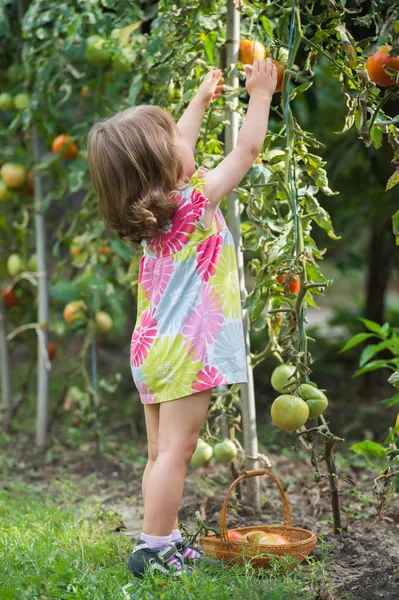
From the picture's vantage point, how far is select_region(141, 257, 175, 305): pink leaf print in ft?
7.23

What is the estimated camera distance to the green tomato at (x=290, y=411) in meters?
2.04

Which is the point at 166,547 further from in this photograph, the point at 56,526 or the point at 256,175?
the point at 256,175

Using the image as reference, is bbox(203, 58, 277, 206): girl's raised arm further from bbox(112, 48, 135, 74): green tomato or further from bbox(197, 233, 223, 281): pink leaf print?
bbox(112, 48, 135, 74): green tomato

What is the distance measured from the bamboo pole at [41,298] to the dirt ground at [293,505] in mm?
158

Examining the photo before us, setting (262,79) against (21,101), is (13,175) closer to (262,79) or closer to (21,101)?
(21,101)

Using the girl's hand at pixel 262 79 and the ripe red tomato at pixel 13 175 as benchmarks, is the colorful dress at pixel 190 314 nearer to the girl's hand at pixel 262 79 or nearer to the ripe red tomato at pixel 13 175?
the girl's hand at pixel 262 79

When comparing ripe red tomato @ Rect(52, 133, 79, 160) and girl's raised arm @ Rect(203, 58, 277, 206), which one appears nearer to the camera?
girl's raised arm @ Rect(203, 58, 277, 206)

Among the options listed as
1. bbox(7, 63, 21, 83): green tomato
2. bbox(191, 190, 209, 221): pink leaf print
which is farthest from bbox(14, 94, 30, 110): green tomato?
bbox(191, 190, 209, 221): pink leaf print

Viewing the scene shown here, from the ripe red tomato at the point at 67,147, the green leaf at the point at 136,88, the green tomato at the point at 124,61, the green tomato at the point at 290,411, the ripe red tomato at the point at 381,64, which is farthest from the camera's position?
the ripe red tomato at the point at 67,147

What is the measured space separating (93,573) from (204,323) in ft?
2.40

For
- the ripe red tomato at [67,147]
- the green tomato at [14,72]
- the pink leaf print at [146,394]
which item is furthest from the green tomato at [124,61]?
the pink leaf print at [146,394]

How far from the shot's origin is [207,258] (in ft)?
7.18

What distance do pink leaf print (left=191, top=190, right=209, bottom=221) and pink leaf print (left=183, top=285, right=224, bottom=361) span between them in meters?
0.21

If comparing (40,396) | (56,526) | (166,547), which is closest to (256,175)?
(166,547)
